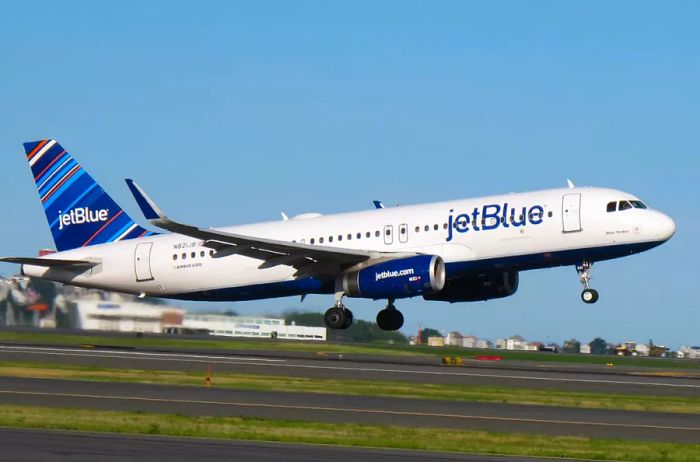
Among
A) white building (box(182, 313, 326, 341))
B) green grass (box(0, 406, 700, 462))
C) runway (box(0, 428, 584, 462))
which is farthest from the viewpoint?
white building (box(182, 313, 326, 341))

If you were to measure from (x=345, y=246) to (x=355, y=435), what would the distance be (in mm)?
26360

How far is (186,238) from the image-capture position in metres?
50.2

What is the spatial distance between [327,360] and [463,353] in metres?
19.0

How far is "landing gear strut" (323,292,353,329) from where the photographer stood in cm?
4631

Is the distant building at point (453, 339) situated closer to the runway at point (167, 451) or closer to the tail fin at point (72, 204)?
the tail fin at point (72, 204)

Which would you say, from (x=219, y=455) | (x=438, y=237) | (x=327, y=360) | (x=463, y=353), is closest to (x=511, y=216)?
(x=438, y=237)

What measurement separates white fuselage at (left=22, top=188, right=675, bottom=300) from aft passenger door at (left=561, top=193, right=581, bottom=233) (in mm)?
38

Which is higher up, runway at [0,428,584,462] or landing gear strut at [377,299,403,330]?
landing gear strut at [377,299,403,330]

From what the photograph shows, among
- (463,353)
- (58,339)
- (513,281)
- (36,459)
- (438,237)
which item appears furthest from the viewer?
(463,353)

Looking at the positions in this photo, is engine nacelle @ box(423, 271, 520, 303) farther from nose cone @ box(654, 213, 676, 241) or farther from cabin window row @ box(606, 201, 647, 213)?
nose cone @ box(654, 213, 676, 241)

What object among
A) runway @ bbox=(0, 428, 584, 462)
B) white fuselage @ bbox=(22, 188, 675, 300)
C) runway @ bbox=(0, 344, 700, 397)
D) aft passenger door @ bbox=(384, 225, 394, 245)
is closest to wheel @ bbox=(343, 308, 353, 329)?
runway @ bbox=(0, 344, 700, 397)

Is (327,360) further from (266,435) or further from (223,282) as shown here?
(266,435)

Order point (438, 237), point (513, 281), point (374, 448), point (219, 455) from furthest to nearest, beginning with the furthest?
point (513, 281) < point (438, 237) < point (374, 448) < point (219, 455)

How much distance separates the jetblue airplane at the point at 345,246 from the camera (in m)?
43.1
